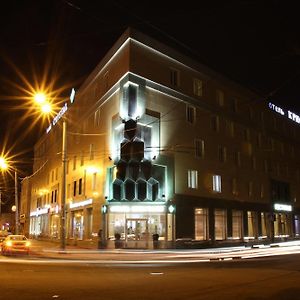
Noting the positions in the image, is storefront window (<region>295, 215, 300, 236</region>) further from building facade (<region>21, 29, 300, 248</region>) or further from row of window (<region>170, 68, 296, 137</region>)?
row of window (<region>170, 68, 296, 137</region>)

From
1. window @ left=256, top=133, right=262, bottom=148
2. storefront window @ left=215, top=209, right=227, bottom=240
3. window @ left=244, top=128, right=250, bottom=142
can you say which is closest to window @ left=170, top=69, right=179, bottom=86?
window @ left=244, top=128, right=250, bottom=142

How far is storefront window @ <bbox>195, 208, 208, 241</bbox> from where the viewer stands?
38406mm

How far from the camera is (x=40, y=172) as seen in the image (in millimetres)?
66875

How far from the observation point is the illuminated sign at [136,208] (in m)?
34.7

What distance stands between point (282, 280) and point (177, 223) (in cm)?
2165

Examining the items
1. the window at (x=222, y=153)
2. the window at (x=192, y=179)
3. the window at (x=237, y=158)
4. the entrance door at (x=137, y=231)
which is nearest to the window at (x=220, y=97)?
the window at (x=222, y=153)

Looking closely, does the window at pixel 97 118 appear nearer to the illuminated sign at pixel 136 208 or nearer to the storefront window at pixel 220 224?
the illuminated sign at pixel 136 208

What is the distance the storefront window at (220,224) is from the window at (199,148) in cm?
554

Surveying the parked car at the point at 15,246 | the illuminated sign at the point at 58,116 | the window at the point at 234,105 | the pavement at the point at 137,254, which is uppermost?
the illuminated sign at the point at 58,116

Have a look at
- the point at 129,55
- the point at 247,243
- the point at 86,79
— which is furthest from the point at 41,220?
the point at 129,55

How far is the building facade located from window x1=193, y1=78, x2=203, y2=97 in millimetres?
93

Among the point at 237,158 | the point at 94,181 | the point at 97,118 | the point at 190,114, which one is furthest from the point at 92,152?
the point at 237,158

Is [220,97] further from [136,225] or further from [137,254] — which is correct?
[137,254]

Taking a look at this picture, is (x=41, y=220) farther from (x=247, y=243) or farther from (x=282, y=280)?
(x=282, y=280)
